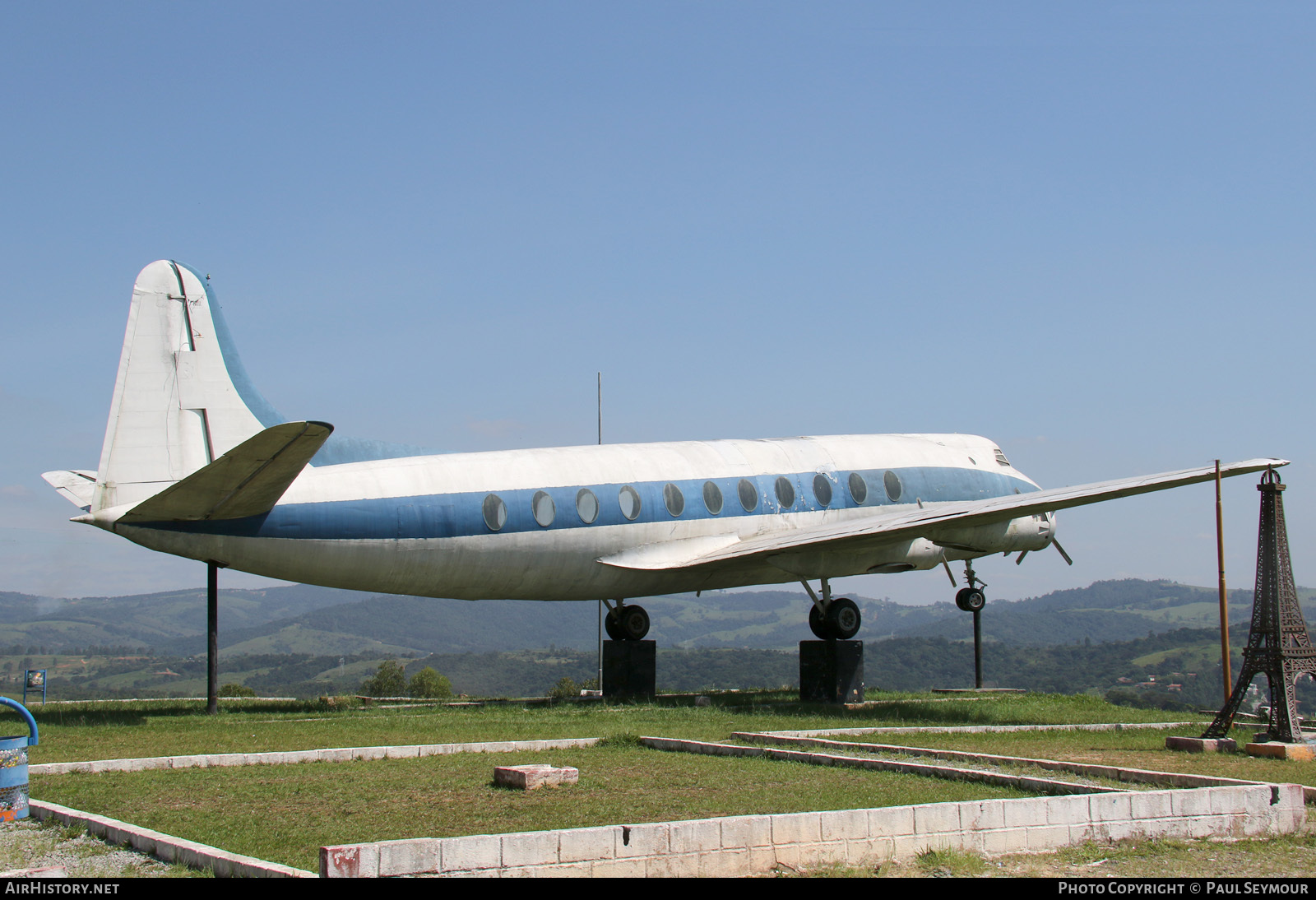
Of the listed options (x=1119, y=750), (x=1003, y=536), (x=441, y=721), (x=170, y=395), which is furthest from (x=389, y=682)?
(x=1119, y=750)

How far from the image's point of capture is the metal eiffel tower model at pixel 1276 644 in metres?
19.6

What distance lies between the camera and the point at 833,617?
2966cm

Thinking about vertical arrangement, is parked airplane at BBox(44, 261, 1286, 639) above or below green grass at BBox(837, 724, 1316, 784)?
above

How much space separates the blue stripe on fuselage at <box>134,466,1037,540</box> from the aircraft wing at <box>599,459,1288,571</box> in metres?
0.87

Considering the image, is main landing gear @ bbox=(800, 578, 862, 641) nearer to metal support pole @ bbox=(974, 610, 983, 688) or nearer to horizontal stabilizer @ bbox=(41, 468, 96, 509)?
metal support pole @ bbox=(974, 610, 983, 688)

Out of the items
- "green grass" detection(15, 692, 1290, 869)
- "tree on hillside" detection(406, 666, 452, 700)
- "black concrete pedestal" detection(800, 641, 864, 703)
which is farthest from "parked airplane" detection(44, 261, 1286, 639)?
"tree on hillside" detection(406, 666, 452, 700)

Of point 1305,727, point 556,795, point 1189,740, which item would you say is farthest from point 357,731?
point 1305,727

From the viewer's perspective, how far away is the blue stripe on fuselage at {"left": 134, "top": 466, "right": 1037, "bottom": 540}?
24.0m

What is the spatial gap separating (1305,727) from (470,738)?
55.8ft

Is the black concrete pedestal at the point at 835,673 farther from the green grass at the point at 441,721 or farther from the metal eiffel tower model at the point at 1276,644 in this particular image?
the metal eiffel tower model at the point at 1276,644

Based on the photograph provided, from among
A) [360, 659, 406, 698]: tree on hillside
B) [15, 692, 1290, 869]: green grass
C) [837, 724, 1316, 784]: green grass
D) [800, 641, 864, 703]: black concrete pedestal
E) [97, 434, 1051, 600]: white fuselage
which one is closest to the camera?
[15, 692, 1290, 869]: green grass

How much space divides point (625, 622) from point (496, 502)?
678 cm

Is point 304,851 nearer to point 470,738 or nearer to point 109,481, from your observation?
point 470,738

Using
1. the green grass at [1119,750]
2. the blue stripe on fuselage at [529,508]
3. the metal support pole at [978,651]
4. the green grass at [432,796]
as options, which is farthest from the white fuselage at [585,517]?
the green grass at [1119,750]
